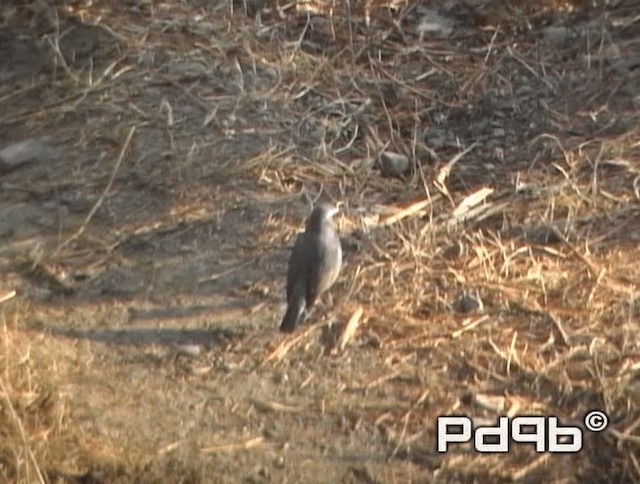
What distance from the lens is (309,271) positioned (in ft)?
17.1

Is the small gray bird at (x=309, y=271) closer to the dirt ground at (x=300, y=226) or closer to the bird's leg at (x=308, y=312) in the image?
the bird's leg at (x=308, y=312)

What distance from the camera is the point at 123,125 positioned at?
6.73m

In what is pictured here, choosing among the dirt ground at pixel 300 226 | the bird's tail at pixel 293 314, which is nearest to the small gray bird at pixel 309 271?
the bird's tail at pixel 293 314

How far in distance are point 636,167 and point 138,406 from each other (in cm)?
253

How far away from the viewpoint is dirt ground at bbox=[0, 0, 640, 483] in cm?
477

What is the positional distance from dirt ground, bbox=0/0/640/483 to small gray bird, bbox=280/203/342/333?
0.13 metres

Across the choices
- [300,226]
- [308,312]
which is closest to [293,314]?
[308,312]

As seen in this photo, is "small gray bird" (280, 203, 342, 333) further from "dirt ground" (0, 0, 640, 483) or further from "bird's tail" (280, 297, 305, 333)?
"dirt ground" (0, 0, 640, 483)

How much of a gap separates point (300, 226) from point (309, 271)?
819 millimetres

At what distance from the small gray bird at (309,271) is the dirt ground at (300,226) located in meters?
0.13

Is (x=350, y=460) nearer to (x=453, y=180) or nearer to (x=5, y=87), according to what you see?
(x=453, y=180)

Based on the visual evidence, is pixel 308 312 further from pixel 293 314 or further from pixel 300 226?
pixel 300 226

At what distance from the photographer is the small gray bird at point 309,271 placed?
520 cm

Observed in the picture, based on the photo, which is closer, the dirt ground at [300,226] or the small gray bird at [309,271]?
the dirt ground at [300,226]
